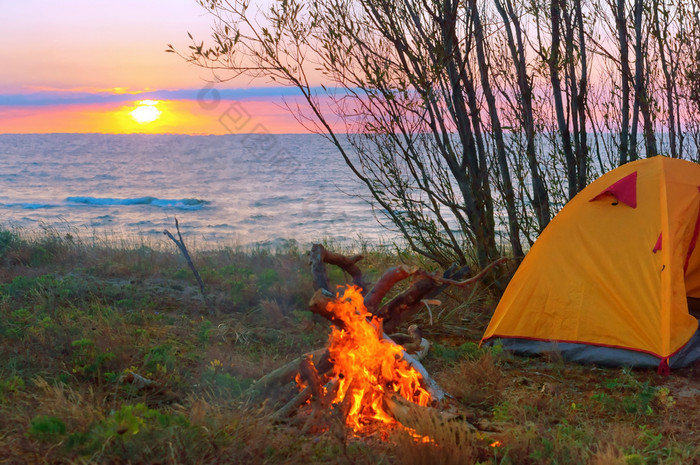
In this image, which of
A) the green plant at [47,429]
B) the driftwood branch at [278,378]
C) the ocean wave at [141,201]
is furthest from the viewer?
the ocean wave at [141,201]

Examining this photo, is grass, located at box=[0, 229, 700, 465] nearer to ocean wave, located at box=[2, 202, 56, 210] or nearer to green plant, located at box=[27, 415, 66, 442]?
green plant, located at box=[27, 415, 66, 442]

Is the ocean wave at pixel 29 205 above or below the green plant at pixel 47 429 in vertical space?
above

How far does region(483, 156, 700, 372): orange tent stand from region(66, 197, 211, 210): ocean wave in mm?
28295

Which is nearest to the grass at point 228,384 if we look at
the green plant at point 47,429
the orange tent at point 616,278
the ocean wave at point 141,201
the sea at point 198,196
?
the green plant at point 47,429

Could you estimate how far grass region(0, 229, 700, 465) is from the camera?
3012 millimetres

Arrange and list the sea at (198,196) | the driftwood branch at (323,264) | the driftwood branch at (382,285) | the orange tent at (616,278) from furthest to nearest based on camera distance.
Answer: the sea at (198,196) < the orange tent at (616,278) < the driftwood branch at (323,264) < the driftwood branch at (382,285)

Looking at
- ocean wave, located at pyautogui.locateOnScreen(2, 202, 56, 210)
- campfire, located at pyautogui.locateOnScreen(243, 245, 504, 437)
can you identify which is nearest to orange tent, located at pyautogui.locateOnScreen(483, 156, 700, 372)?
campfire, located at pyautogui.locateOnScreen(243, 245, 504, 437)

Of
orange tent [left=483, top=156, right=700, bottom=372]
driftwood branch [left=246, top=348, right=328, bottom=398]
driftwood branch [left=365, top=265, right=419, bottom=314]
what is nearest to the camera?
driftwood branch [left=246, top=348, right=328, bottom=398]

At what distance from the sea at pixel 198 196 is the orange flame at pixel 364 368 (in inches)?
174

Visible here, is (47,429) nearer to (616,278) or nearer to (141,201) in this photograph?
(616,278)

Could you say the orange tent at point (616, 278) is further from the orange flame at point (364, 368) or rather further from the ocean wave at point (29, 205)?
the ocean wave at point (29, 205)

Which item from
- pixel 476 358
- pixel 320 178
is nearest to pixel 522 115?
pixel 476 358

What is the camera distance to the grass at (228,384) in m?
3.01

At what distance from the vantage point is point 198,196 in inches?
1409
